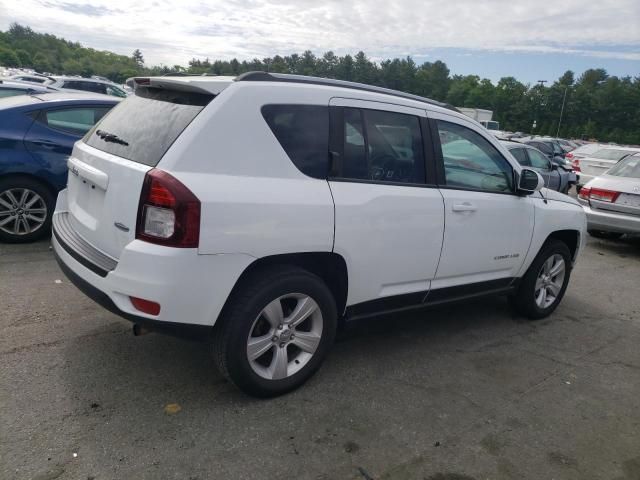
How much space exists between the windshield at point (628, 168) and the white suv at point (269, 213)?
20.1 ft

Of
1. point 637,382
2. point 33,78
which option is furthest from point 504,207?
point 33,78

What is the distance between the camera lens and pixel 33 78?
24.8 meters

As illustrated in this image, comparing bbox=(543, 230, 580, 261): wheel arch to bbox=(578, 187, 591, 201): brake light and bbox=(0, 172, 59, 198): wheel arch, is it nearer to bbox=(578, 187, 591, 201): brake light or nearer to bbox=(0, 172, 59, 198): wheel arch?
bbox=(578, 187, 591, 201): brake light

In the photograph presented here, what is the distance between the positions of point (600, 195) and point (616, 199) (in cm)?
28

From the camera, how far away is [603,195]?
28.6 ft

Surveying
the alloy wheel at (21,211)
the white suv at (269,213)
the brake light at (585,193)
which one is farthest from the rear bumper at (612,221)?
the alloy wheel at (21,211)

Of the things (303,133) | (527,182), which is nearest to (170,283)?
(303,133)

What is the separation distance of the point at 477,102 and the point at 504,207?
102295mm

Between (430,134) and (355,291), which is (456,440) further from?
(430,134)

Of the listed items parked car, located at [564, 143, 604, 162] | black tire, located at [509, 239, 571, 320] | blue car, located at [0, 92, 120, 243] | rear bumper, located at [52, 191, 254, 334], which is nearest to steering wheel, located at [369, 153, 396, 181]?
rear bumper, located at [52, 191, 254, 334]

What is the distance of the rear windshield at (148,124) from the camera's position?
9.62 ft

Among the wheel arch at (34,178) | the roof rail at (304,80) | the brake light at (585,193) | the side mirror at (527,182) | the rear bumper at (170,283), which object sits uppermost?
the roof rail at (304,80)

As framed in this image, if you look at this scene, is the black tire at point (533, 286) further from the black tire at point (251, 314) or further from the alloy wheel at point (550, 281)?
the black tire at point (251, 314)

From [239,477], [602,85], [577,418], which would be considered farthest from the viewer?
[602,85]
